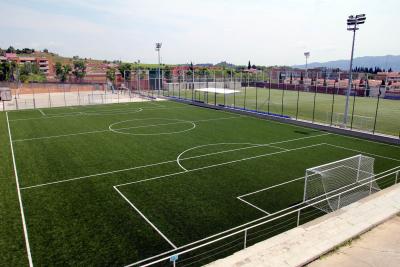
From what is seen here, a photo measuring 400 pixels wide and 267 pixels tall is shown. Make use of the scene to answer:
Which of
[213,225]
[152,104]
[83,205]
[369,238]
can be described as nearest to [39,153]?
[83,205]

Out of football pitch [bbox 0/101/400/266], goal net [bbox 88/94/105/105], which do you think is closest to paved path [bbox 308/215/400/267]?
football pitch [bbox 0/101/400/266]

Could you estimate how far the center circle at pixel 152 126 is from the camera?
3120cm

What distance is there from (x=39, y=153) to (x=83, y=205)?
1063 cm

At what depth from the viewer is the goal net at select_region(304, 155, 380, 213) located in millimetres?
14867

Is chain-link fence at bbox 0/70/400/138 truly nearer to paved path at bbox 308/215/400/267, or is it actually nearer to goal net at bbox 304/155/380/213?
goal net at bbox 304/155/380/213

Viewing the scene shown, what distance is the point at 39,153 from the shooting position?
23.3m

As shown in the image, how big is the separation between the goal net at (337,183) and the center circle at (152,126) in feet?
56.5

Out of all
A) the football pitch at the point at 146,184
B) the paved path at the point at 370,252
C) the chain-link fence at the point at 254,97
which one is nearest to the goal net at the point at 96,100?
the chain-link fence at the point at 254,97

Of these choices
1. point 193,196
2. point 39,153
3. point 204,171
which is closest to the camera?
point 193,196

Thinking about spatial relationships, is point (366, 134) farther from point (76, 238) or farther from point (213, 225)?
point (76, 238)

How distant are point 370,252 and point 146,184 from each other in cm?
1111

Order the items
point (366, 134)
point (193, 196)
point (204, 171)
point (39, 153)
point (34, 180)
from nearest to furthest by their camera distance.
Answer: point (193, 196)
point (34, 180)
point (204, 171)
point (39, 153)
point (366, 134)

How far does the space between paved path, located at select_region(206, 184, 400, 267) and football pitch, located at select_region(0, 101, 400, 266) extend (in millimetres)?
1146

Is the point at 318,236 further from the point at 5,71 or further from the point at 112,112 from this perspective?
the point at 5,71
